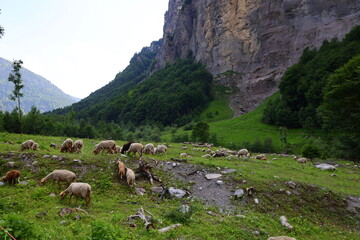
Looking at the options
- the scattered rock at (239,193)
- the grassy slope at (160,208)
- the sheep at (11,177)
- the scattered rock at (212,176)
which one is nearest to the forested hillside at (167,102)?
the scattered rock at (212,176)

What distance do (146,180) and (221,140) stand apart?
57.5 m

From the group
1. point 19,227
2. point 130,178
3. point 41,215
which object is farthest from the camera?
point 130,178

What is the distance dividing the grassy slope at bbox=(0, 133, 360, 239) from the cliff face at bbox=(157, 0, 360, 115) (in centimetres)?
10717

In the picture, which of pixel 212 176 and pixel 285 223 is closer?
pixel 285 223

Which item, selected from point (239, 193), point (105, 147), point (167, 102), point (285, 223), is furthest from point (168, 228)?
point (167, 102)

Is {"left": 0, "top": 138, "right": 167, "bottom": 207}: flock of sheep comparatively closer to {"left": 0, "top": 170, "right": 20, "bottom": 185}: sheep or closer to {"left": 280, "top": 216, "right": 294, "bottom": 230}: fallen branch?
{"left": 0, "top": 170, "right": 20, "bottom": 185}: sheep

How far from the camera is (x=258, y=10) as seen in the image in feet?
380

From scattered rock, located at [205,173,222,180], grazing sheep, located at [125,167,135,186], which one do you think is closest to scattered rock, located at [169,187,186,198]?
grazing sheep, located at [125,167,135,186]

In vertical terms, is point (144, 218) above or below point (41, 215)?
below

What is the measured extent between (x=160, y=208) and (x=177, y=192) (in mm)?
2336

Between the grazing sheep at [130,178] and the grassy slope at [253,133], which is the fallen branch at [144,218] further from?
the grassy slope at [253,133]

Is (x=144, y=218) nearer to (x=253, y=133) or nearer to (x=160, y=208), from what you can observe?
(x=160, y=208)

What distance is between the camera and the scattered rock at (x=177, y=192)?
38.1 feet

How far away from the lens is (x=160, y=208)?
381 inches
